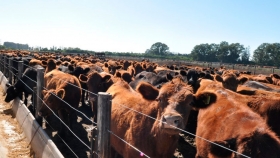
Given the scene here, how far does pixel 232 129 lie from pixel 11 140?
5.21 metres

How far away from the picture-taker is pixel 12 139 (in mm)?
6586

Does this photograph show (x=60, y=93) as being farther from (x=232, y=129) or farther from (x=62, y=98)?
(x=232, y=129)

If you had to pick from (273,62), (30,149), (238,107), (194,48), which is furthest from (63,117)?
(194,48)

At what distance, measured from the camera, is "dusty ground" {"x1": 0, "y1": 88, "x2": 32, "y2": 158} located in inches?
228

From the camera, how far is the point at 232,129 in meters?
3.82

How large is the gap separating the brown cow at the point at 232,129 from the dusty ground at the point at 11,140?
3768mm

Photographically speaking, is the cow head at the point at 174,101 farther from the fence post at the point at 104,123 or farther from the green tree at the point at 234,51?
the green tree at the point at 234,51

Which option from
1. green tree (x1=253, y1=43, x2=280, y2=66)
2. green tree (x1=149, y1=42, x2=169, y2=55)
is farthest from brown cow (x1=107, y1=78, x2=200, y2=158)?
green tree (x1=149, y1=42, x2=169, y2=55)

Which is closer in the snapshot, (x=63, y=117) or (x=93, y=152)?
(x=93, y=152)

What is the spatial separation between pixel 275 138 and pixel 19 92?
8.57 metres

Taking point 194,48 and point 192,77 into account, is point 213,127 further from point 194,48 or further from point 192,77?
point 194,48

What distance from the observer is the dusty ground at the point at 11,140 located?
19.0 ft

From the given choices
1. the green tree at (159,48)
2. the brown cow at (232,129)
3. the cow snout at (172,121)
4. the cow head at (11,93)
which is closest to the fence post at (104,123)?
the cow snout at (172,121)

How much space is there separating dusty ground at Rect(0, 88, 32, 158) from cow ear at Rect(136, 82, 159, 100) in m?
3.07
